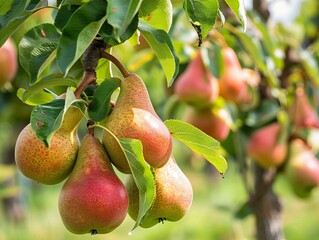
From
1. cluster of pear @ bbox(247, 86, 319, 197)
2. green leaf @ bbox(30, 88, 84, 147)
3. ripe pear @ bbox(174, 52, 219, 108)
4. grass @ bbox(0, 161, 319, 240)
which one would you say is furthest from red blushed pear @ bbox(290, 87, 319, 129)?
grass @ bbox(0, 161, 319, 240)

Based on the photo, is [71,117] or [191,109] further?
[191,109]

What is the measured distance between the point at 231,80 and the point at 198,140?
0.79 meters

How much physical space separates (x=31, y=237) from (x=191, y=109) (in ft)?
6.38

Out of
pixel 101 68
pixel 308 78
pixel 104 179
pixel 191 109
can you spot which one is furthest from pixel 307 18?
pixel 104 179

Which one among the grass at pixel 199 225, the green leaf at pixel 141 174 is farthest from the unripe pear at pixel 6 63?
the grass at pixel 199 225

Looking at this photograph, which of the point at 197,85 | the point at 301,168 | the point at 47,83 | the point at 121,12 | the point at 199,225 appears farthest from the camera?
the point at 199,225

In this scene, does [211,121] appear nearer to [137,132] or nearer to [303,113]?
[303,113]

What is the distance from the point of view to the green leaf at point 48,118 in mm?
582

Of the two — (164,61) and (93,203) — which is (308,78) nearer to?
(164,61)

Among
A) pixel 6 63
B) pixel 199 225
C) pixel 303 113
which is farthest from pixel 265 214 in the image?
pixel 199 225

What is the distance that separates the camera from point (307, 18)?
Result: 2.15 m

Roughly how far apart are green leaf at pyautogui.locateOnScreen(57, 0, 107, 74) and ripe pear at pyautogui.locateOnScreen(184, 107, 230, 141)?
824 millimetres

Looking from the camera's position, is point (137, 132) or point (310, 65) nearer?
point (137, 132)

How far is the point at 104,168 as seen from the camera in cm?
65
